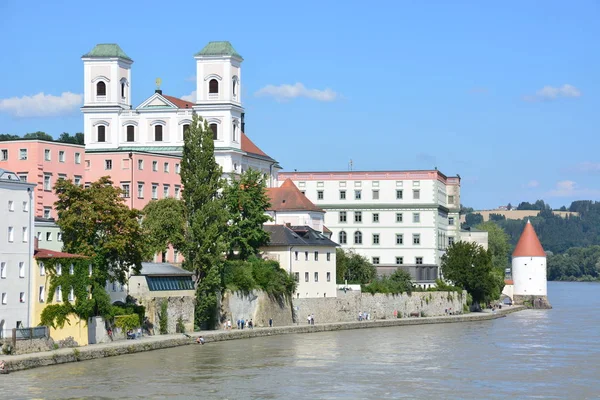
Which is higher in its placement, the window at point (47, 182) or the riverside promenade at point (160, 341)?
the window at point (47, 182)

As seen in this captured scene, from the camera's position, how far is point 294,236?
8156cm

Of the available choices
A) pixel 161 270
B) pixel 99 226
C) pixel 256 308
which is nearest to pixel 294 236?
pixel 256 308

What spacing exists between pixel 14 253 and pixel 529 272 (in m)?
71.4

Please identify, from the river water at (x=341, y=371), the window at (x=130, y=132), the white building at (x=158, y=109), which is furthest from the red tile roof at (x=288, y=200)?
the river water at (x=341, y=371)

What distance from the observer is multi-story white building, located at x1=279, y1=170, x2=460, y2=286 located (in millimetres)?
107438

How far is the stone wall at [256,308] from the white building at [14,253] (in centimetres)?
1840

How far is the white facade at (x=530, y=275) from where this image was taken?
11656 cm

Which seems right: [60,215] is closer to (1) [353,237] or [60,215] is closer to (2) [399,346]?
(2) [399,346]

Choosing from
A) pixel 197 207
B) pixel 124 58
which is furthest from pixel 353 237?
pixel 197 207

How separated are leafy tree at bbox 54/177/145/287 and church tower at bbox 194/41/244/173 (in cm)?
3035

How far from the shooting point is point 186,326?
66.8 metres

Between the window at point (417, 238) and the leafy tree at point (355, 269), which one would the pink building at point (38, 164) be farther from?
the window at point (417, 238)

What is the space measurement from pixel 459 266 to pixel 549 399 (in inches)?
2116

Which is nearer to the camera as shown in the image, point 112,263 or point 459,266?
point 112,263
